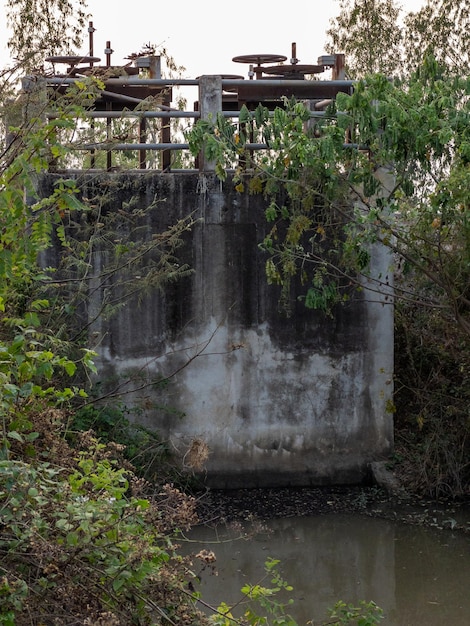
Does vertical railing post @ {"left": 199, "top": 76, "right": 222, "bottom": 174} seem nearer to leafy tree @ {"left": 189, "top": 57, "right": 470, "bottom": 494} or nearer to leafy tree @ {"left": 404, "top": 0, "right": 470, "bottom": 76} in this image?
leafy tree @ {"left": 189, "top": 57, "right": 470, "bottom": 494}

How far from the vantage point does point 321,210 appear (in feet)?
29.9

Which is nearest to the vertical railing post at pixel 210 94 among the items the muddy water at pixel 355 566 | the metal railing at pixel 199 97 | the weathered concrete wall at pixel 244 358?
the metal railing at pixel 199 97

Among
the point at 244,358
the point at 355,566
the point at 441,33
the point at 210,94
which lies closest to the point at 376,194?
the point at 210,94

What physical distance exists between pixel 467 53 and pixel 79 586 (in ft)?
56.7

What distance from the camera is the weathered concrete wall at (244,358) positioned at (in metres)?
9.24

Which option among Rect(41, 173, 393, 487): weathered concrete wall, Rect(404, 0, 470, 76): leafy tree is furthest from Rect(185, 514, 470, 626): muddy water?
Rect(404, 0, 470, 76): leafy tree

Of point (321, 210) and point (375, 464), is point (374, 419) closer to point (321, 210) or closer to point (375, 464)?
point (375, 464)

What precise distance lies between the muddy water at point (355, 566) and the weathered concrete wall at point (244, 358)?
0.98 metres

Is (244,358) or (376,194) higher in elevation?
(376,194)

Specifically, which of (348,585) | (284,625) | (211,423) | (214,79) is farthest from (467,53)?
(284,625)

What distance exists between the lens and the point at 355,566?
762 cm

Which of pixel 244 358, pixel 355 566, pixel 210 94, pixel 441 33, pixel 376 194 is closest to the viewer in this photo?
pixel 355 566

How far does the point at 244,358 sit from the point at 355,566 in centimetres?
249

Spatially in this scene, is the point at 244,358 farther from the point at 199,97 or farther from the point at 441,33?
the point at 441,33
